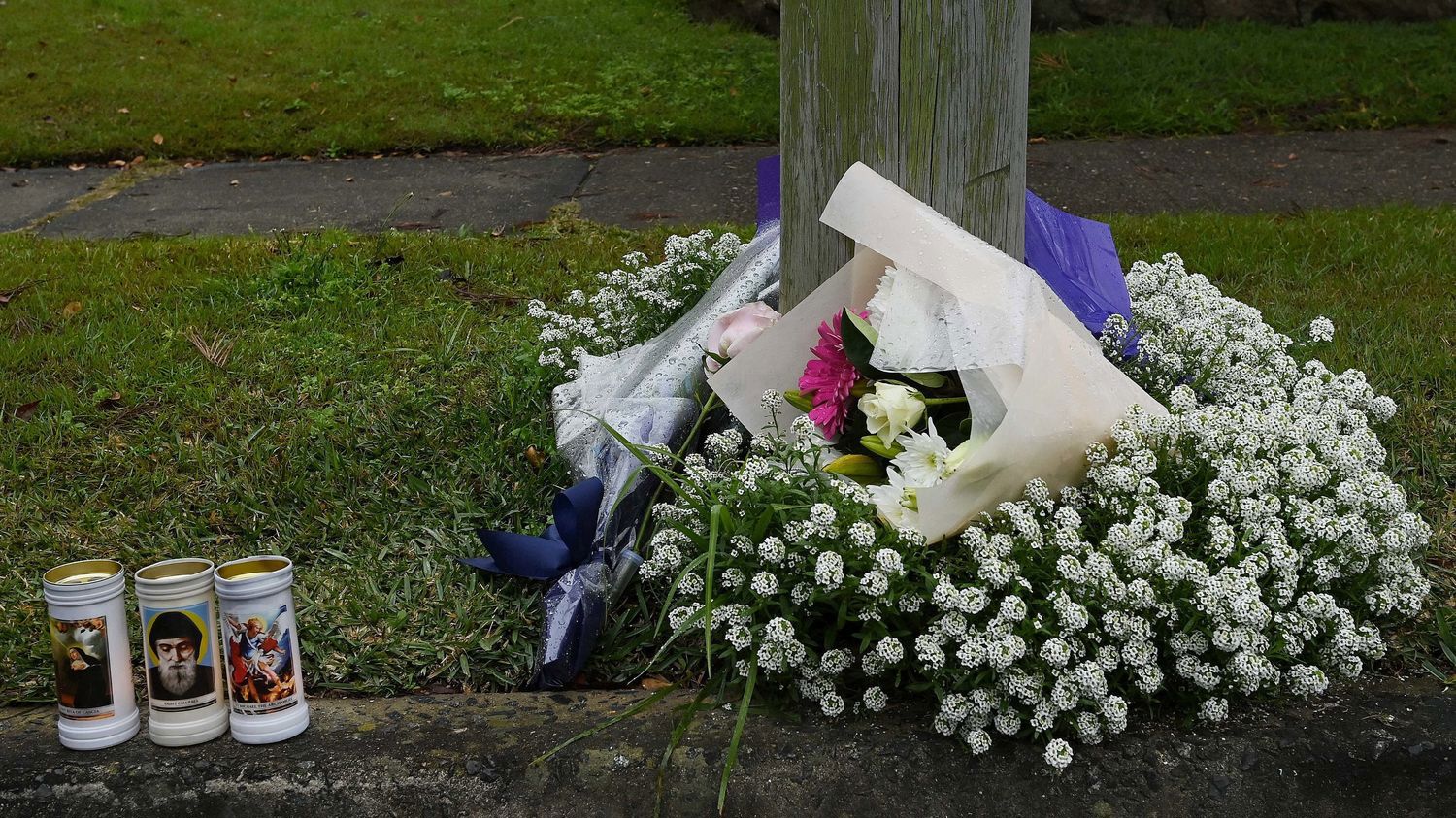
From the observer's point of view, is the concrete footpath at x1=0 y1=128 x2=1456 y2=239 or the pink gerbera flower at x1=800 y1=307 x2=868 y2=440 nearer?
the pink gerbera flower at x1=800 y1=307 x2=868 y2=440

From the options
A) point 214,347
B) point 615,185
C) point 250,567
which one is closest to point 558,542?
point 250,567

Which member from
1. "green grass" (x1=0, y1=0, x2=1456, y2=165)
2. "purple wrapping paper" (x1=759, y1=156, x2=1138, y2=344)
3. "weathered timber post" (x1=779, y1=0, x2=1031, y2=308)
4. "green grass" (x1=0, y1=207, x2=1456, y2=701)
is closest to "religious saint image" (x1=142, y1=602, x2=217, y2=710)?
"green grass" (x1=0, y1=207, x2=1456, y2=701)

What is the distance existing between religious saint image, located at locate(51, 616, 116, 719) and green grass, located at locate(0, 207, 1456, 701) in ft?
1.03

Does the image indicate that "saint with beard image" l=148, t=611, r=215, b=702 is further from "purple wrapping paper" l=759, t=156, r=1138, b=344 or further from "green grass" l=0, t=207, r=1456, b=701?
"purple wrapping paper" l=759, t=156, r=1138, b=344

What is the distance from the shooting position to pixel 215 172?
5.92m

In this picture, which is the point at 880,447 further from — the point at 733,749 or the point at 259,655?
the point at 259,655

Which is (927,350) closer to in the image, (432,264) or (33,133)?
(432,264)

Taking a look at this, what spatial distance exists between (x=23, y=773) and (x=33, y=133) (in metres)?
5.24

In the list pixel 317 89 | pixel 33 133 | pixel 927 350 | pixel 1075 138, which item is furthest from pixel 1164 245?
pixel 33 133

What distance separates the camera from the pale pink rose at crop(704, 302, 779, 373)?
272cm

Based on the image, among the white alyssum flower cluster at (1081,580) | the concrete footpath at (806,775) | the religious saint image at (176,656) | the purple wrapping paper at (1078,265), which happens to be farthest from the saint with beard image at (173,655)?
the purple wrapping paper at (1078,265)

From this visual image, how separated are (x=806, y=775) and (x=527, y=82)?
5712 mm

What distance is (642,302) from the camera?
3375 millimetres

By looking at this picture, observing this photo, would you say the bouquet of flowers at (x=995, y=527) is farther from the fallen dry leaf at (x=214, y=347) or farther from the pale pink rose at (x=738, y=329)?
the fallen dry leaf at (x=214, y=347)
